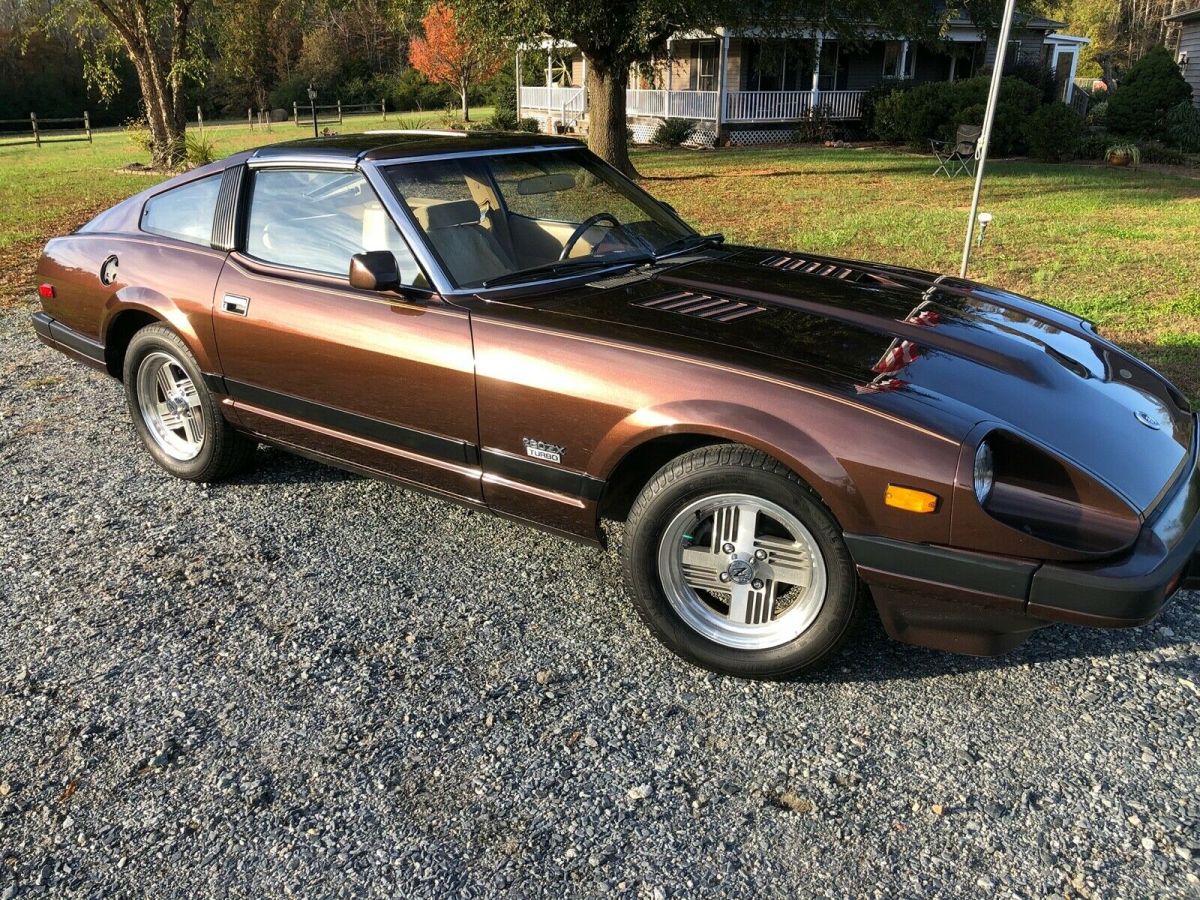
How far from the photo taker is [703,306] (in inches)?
128

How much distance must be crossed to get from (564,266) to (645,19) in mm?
11477

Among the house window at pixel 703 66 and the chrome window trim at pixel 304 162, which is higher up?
the house window at pixel 703 66

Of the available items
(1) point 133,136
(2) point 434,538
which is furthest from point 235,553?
(1) point 133,136

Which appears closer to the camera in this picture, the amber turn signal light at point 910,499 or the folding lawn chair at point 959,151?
the amber turn signal light at point 910,499

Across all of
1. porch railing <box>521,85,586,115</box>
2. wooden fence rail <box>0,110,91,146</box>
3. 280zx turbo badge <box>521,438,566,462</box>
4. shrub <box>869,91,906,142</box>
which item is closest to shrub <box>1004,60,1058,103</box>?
shrub <box>869,91,906,142</box>

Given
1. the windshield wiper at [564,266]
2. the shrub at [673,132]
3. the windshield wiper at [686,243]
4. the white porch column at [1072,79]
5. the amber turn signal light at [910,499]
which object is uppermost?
the white porch column at [1072,79]

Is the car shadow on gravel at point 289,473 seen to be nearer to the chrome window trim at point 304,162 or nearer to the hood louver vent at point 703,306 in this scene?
the chrome window trim at point 304,162

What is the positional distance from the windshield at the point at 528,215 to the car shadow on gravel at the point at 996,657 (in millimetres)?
1807

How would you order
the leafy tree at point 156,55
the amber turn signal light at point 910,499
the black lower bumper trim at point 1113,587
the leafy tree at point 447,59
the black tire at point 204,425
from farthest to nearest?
1. the leafy tree at point 447,59
2. the leafy tree at point 156,55
3. the black tire at point 204,425
4. the amber turn signal light at point 910,499
5. the black lower bumper trim at point 1113,587

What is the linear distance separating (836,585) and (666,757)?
0.70 metres

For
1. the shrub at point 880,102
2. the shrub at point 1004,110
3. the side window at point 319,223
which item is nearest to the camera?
the side window at point 319,223

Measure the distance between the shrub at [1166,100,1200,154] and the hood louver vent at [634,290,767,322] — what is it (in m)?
21.5

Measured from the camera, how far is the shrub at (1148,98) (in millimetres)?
20672

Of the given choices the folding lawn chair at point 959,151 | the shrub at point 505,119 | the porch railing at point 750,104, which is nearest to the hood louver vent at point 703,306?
the folding lawn chair at point 959,151
